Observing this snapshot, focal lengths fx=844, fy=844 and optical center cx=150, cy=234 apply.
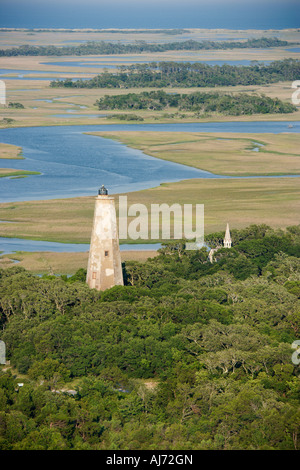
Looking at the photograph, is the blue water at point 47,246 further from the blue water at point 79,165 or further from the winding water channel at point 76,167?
the blue water at point 79,165

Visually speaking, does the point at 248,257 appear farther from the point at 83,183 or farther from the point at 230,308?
the point at 83,183

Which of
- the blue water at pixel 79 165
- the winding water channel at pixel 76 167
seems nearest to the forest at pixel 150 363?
the winding water channel at pixel 76 167

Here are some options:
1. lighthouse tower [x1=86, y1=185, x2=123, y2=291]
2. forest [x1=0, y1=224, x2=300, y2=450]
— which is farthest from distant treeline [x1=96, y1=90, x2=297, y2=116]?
lighthouse tower [x1=86, y1=185, x2=123, y2=291]

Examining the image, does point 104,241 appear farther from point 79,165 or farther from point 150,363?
point 79,165

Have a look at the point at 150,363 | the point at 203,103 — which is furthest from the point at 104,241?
A: the point at 203,103
